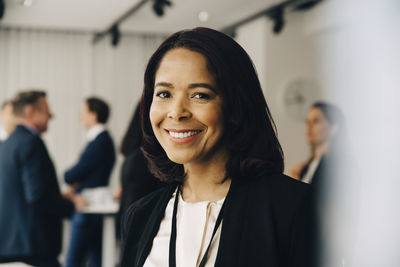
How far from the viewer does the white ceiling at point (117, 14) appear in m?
5.84

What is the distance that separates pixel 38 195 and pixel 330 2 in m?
3.78

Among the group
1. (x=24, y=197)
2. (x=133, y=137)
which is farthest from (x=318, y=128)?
(x=24, y=197)

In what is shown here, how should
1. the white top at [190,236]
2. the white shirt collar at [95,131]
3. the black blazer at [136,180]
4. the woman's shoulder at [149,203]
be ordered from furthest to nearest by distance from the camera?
the white shirt collar at [95,131]
the black blazer at [136,180]
the woman's shoulder at [149,203]
the white top at [190,236]

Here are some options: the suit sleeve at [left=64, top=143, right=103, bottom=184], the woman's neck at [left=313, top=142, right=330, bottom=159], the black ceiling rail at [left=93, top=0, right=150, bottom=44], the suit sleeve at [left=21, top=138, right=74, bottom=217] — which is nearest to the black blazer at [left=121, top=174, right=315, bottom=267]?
the suit sleeve at [left=21, top=138, right=74, bottom=217]

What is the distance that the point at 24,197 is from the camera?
10.6ft

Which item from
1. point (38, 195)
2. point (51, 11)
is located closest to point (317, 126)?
point (38, 195)

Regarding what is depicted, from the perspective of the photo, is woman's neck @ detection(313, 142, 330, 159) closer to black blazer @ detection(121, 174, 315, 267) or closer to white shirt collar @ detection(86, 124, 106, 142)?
white shirt collar @ detection(86, 124, 106, 142)

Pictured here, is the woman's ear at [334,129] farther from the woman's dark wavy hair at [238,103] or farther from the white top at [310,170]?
the woman's dark wavy hair at [238,103]

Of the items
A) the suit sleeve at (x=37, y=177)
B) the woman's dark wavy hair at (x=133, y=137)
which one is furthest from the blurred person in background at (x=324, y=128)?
the suit sleeve at (x=37, y=177)

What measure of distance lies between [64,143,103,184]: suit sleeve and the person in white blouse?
328 cm

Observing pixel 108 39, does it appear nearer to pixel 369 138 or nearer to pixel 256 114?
pixel 369 138

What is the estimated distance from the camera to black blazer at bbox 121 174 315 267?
3.33 feet

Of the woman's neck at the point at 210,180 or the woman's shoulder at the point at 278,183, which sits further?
the woman's neck at the point at 210,180

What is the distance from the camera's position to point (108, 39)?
7.68 meters
